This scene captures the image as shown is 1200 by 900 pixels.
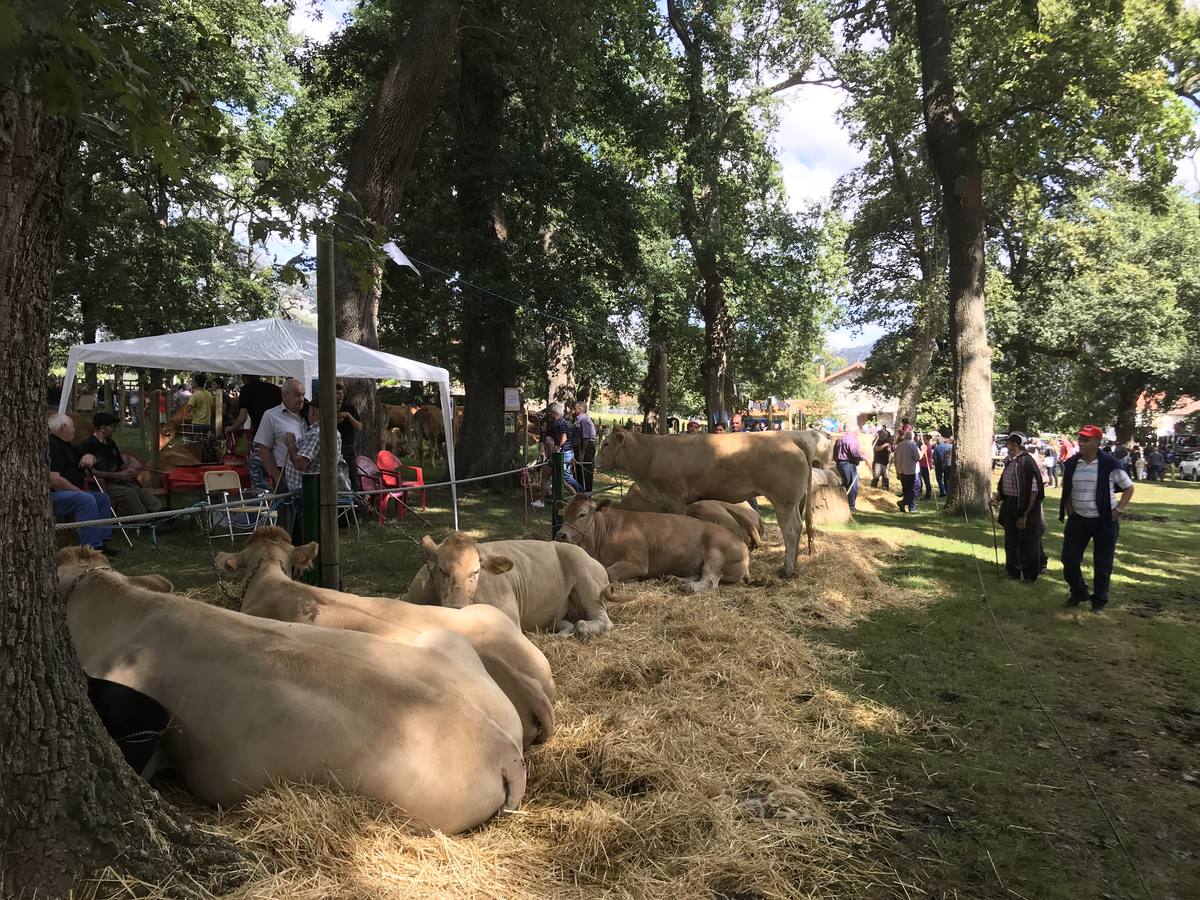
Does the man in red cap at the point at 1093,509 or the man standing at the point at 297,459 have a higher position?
the man standing at the point at 297,459

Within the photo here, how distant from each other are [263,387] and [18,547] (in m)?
9.06

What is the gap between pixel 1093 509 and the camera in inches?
302


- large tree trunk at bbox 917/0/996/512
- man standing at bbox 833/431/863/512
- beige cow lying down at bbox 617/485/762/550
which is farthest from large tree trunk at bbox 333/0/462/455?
large tree trunk at bbox 917/0/996/512

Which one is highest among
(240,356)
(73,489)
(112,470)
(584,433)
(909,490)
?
(240,356)

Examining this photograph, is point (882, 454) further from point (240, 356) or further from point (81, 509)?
point (81, 509)

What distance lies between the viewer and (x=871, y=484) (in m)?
19.9

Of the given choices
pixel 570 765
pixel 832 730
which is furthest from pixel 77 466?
pixel 832 730

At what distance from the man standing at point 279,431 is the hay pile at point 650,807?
3295 millimetres

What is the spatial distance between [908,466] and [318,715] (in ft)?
47.4

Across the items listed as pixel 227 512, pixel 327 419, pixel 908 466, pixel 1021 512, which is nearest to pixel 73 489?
pixel 227 512

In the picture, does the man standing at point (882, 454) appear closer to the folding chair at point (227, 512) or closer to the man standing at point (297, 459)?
the folding chair at point (227, 512)

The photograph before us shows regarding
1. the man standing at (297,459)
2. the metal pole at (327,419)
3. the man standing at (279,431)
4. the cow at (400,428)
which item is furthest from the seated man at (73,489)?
the cow at (400,428)

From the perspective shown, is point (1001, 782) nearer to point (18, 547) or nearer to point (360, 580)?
point (18, 547)

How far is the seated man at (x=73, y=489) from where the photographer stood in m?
7.46
